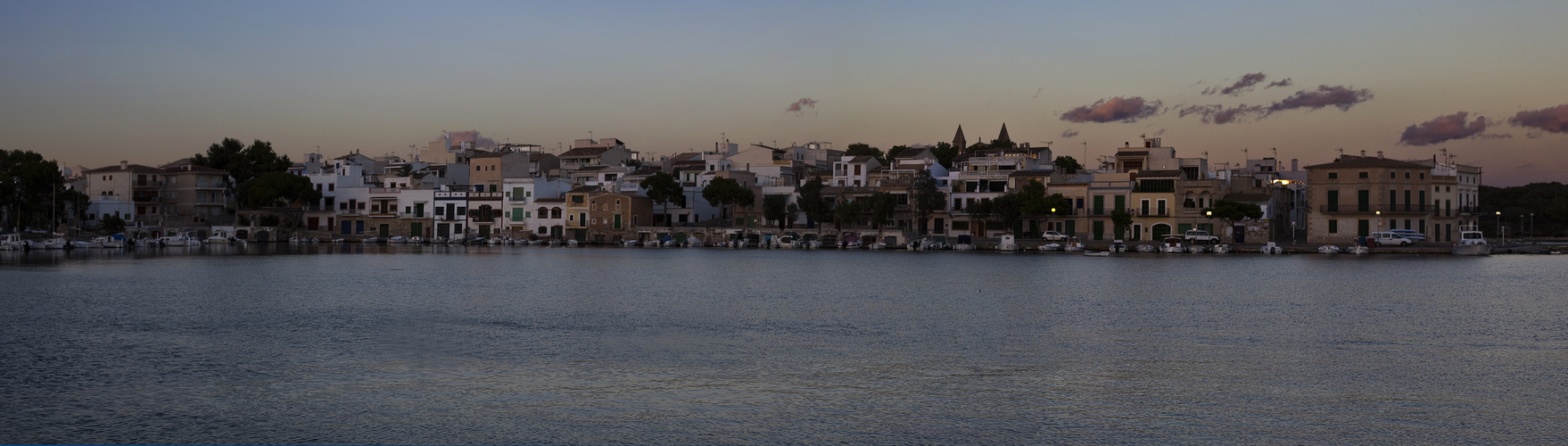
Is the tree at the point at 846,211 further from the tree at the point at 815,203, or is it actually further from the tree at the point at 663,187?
the tree at the point at 663,187

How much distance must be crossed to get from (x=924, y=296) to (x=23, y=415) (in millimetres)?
21543

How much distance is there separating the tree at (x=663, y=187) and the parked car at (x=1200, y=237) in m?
30.7

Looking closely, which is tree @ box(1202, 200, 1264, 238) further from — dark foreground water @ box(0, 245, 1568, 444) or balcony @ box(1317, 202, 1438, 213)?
dark foreground water @ box(0, 245, 1568, 444)


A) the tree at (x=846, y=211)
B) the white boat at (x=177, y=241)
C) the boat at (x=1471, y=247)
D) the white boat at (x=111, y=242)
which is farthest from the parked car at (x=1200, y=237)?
the white boat at (x=111, y=242)

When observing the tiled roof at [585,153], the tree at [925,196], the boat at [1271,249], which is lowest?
the boat at [1271,249]

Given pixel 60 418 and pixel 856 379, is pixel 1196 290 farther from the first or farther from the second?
pixel 60 418

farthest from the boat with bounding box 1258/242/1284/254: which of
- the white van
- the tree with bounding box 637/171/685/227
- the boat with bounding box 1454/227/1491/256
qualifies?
the tree with bounding box 637/171/685/227

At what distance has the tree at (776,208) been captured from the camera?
235ft

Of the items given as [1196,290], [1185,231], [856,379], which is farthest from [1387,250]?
[856,379]

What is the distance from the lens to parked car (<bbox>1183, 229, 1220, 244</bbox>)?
6216cm

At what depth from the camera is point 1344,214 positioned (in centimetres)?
6134

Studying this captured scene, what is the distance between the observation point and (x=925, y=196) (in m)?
67.0

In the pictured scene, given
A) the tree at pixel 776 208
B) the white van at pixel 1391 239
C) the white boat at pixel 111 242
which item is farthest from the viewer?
the tree at pixel 776 208

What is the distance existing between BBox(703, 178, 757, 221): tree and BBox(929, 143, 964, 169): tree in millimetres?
20635
